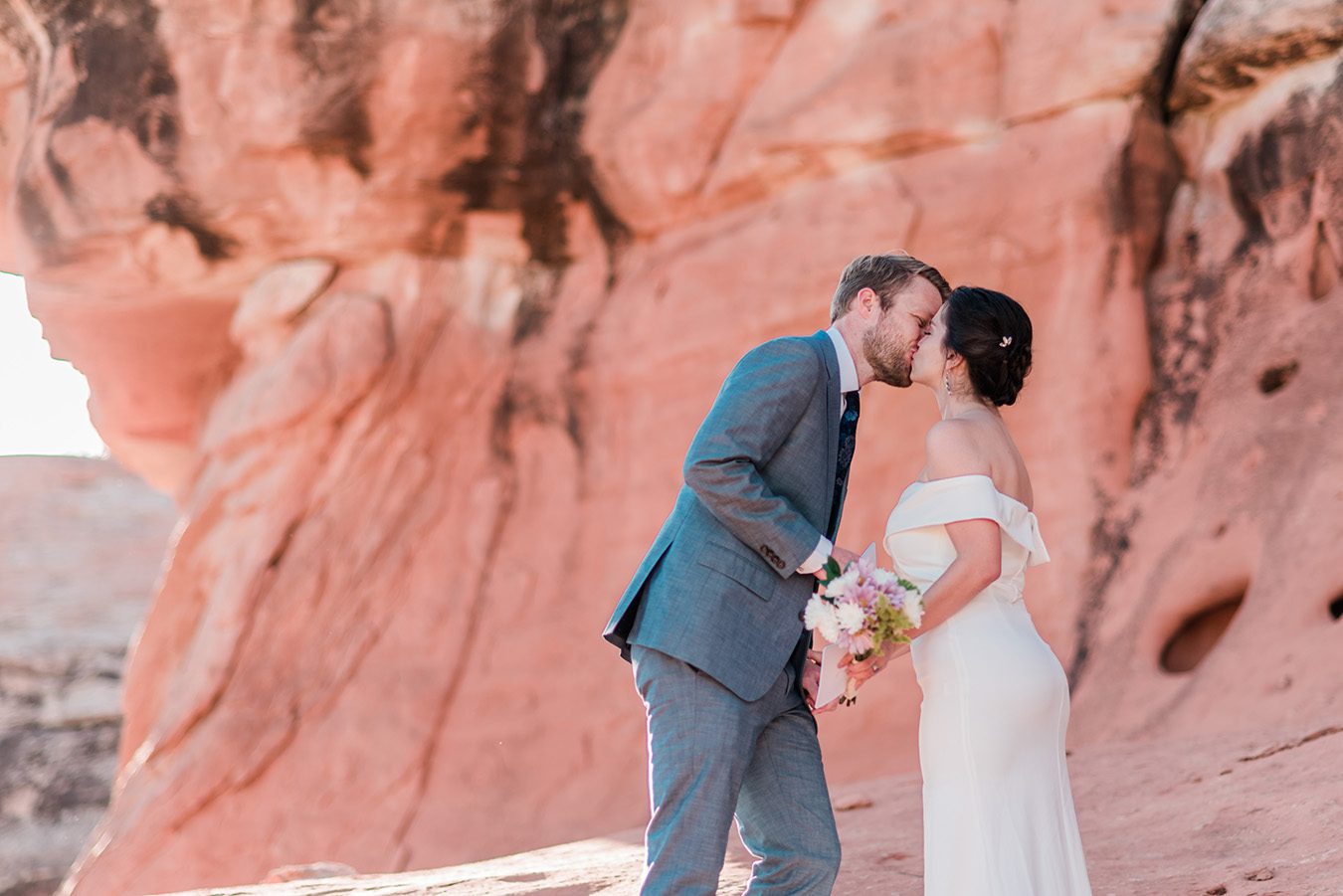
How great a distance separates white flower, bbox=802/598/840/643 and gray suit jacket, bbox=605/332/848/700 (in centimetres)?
9

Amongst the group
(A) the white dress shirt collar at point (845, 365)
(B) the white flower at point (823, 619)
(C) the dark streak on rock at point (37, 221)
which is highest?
(A) the white dress shirt collar at point (845, 365)

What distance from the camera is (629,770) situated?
9.29 metres

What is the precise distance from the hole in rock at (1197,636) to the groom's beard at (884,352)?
4.85 m

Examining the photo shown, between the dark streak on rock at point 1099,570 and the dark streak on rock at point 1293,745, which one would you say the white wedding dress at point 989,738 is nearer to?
the dark streak on rock at point 1293,745

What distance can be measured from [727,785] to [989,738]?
0.64 metres

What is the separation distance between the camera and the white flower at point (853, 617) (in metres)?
3.11

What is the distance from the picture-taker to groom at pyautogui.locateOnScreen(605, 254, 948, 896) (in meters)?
3.10

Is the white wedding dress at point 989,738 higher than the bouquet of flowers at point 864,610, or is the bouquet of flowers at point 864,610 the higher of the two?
the bouquet of flowers at point 864,610

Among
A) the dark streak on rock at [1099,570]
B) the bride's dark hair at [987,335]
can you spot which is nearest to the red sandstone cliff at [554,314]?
the dark streak on rock at [1099,570]

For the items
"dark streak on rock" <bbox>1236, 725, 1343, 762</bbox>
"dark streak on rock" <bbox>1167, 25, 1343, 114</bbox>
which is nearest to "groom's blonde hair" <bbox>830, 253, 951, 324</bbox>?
"dark streak on rock" <bbox>1236, 725, 1343, 762</bbox>

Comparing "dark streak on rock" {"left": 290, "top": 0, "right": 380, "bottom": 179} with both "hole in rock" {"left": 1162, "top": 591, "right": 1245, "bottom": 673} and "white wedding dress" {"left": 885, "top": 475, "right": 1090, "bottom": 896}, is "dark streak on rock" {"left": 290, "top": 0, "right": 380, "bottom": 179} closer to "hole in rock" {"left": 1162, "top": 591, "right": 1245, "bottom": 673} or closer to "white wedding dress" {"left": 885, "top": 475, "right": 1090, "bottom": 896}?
"hole in rock" {"left": 1162, "top": 591, "right": 1245, "bottom": 673}

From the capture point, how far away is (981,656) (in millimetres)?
3363

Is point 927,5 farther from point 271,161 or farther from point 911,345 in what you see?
point 911,345

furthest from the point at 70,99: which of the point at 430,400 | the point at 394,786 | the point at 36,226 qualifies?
the point at 394,786
